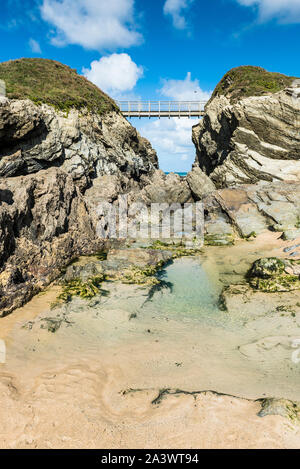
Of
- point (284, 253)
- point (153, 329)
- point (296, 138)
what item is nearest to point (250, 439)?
point (153, 329)

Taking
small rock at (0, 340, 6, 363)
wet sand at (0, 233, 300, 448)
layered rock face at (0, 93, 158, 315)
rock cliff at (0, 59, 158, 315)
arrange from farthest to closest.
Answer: rock cliff at (0, 59, 158, 315) → layered rock face at (0, 93, 158, 315) → small rock at (0, 340, 6, 363) → wet sand at (0, 233, 300, 448)

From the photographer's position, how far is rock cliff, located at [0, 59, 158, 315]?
14.5 m

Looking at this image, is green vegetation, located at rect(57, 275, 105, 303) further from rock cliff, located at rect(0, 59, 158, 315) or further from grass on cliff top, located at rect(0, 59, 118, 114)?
grass on cliff top, located at rect(0, 59, 118, 114)

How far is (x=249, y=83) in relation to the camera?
40000mm

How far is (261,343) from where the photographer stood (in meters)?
9.09

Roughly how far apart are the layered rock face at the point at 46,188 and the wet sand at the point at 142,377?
2.76 metres

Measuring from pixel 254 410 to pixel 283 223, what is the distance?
20.2 metres

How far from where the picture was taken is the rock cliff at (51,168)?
47.5ft

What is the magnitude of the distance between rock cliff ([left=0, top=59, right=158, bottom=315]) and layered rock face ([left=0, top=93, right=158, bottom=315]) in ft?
0.16

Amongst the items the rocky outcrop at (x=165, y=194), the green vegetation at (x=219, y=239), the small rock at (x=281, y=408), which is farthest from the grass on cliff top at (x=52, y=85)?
the small rock at (x=281, y=408)

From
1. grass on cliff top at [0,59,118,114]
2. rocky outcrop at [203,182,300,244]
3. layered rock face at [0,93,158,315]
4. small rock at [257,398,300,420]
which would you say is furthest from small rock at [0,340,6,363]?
grass on cliff top at [0,59,118,114]

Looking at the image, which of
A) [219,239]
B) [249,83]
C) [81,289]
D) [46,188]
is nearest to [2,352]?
[81,289]

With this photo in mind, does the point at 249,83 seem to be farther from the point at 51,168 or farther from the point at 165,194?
the point at 51,168

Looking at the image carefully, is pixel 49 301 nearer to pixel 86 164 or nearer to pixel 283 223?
pixel 283 223
